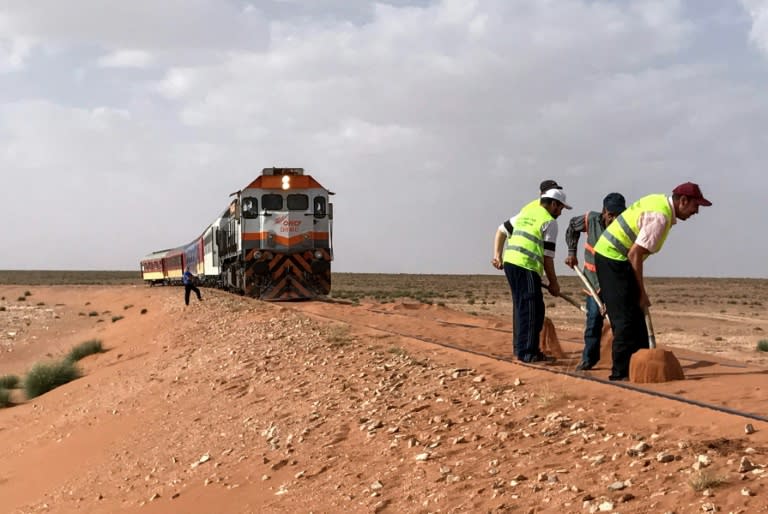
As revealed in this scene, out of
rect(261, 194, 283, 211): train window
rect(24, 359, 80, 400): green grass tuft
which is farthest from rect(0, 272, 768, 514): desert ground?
rect(261, 194, 283, 211): train window

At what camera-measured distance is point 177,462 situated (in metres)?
7.69

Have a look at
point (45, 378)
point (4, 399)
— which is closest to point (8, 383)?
point (45, 378)

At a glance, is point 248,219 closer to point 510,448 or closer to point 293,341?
point 293,341

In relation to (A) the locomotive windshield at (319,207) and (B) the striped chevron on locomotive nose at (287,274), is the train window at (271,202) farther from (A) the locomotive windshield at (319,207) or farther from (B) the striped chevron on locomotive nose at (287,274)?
(B) the striped chevron on locomotive nose at (287,274)

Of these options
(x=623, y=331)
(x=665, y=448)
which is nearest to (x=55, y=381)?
(x=623, y=331)

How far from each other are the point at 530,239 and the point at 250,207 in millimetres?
16984

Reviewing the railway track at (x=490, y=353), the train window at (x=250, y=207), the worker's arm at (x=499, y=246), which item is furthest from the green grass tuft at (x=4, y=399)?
the worker's arm at (x=499, y=246)

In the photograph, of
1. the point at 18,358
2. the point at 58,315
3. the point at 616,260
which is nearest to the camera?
the point at 616,260

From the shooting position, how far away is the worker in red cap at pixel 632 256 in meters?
6.68

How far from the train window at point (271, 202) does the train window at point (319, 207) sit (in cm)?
117

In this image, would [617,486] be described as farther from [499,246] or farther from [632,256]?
[499,246]

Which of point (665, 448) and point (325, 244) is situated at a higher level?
point (325, 244)

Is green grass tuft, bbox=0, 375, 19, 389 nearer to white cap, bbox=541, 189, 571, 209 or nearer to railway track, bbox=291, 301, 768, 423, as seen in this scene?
railway track, bbox=291, 301, 768, 423

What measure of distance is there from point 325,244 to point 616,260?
18393 mm
